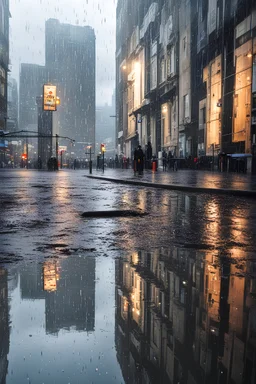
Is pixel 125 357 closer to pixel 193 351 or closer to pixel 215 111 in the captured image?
pixel 193 351

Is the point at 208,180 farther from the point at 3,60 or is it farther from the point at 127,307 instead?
the point at 3,60

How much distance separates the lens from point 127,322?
274 centimetres

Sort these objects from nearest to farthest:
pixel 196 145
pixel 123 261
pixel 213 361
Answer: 1. pixel 213 361
2. pixel 123 261
3. pixel 196 145

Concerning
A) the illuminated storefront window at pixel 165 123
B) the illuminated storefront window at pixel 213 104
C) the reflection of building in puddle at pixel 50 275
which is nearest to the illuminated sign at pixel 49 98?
the illuminated storefront window at pixel 165 123

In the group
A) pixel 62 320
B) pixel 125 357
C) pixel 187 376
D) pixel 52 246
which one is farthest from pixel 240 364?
pixel 52 246

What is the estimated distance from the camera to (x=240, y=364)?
2.18 metres

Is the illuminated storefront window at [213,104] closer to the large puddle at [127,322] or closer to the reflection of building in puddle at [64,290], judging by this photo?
the reflection of building in puddle at [64,290]

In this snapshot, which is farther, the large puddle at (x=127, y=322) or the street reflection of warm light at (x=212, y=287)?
the street reflection of warm light at (x=212, y=287)

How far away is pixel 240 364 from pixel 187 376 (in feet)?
0.95

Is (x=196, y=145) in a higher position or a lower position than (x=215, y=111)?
lower

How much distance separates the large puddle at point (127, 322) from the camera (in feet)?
6.92

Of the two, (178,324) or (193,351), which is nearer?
(193,351)

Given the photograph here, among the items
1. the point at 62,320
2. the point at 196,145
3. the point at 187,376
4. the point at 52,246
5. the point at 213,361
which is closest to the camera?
the point at 187,376

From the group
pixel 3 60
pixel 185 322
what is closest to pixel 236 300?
pixel 185 322
